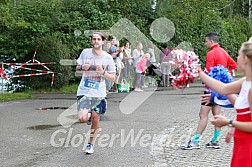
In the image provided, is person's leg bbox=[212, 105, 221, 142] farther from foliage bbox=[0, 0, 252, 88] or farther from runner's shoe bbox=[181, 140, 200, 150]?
foliage bbox=[0, 0, 252, 88]

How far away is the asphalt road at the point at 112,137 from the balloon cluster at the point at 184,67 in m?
2.21

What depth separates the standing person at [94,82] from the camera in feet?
29.4

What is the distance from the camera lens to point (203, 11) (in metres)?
30.5

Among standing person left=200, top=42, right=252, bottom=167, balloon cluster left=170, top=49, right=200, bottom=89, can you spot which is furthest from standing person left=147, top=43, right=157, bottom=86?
standing person left=200, top=42, right=252, bottom=167

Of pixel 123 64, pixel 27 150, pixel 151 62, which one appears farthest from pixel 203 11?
pixel 27 150

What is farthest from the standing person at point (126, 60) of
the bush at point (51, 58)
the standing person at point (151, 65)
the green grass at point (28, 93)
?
the bush at point (51, 58)

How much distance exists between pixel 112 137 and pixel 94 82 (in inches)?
71.2

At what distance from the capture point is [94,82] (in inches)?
354

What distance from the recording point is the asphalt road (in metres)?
8.45

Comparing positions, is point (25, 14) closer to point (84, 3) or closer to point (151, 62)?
Result: point (84, 3)

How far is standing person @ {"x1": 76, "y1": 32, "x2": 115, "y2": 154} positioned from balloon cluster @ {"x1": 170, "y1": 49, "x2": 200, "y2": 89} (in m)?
2.65

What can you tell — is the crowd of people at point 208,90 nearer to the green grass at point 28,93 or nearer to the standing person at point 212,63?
the standing person at point 212,63

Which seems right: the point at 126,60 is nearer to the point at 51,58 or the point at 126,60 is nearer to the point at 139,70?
the point at 139,70

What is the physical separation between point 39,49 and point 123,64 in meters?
3.11
